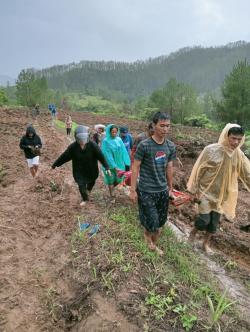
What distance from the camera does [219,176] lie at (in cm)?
527

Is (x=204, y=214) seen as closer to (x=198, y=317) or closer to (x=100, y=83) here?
(x=198, y=317)

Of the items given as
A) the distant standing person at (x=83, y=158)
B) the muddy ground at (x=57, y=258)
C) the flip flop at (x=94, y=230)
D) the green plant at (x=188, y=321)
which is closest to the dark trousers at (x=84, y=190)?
the distant standing person at (x=83, y=158)

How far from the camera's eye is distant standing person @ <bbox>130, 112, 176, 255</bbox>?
443cm

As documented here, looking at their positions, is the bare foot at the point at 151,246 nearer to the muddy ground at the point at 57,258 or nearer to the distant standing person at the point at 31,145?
the muddy ground at the point at 57,258

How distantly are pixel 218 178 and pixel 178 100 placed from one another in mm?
37235

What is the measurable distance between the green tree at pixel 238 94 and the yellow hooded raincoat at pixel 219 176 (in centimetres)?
2425

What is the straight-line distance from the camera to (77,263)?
4.81 metres

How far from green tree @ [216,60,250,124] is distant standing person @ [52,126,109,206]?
77.9 ft

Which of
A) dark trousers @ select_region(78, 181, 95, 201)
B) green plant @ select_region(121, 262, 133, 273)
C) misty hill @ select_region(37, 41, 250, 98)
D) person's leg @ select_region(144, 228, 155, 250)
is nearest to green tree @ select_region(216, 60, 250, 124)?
dark trousers @ select_region(78, 181, 95, 201)

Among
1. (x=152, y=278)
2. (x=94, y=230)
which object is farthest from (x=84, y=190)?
(x=152, y=278)

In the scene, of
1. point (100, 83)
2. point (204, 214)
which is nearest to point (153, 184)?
point (204, 214)

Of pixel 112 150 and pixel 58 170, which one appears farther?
pixel 58 170

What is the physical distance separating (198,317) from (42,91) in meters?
48.9

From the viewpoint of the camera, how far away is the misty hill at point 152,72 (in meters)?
154
